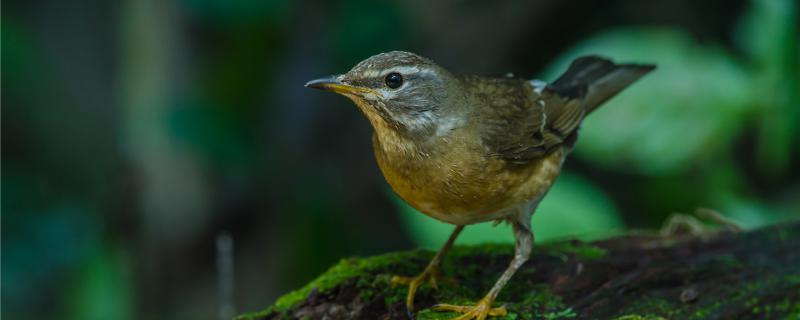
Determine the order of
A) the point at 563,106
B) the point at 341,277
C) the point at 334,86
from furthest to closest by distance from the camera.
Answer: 1. the point at 563,106
2. the point at 341,277
3. the point at 334,86

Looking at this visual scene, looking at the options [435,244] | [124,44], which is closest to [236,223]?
[124,44]

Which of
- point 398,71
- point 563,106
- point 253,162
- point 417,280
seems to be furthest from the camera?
point 253,162

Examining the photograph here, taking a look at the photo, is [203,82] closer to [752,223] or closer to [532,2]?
[532,2]

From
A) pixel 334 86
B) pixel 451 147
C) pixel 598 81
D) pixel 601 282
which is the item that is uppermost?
pixel 334 86

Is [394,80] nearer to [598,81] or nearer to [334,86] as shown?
[334,86]

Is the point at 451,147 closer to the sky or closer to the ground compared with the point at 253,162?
closer to the sky

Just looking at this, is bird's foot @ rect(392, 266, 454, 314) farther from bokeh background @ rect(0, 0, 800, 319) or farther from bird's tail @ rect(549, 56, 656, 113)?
bokeh background @ rect(0, 0, 800, 319)

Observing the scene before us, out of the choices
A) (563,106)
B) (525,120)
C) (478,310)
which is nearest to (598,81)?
(563,106)
